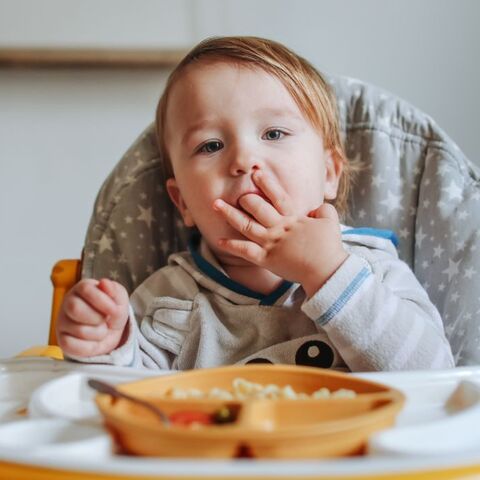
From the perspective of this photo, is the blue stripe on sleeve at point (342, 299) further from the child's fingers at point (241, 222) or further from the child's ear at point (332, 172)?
the child's ear at point (332, 172)

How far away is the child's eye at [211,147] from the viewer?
2.97ft

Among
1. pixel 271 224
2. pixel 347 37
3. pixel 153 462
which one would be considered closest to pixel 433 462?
pixel 153 462

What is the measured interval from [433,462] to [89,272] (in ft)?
2.28

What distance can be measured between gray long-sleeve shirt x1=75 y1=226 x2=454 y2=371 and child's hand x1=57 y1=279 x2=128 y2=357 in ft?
0.08

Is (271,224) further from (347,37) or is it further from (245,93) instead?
(347,37)

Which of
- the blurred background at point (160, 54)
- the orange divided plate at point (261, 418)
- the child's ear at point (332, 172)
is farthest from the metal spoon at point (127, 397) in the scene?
the blurred background at point (160, 54)

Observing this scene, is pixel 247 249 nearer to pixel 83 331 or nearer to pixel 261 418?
pixel 83 331

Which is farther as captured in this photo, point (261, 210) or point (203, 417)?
point (261, 210)

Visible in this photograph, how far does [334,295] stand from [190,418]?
11.0 inches

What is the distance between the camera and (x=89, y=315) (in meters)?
0.73

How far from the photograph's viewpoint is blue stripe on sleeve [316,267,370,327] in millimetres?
744

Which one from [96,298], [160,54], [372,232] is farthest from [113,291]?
[160,54]

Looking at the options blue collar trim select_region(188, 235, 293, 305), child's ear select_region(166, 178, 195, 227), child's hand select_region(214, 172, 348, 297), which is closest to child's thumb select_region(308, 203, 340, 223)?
child's hand select_region(214, 172, 348, 297)

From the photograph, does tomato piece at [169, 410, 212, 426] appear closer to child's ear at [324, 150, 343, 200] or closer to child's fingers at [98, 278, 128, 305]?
child's fingers at [98, 278, 128, 305]
